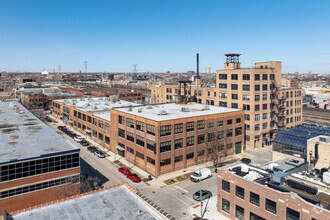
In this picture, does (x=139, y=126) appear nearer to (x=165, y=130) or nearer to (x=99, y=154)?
(x=165, y=130)

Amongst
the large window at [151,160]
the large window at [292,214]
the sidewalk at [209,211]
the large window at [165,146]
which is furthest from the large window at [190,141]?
the large window at [292,214]

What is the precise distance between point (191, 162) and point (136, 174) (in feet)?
43.7

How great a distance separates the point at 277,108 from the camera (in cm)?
7881

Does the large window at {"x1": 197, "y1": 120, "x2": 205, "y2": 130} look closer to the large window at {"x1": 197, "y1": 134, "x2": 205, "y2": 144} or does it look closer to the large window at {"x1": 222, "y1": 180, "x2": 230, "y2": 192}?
the large window at {"x1": 197, "y1": 134, "x2": 205, "y2": 144}

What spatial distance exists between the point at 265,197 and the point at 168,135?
25534 mm

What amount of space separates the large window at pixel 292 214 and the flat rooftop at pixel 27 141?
3309 cm

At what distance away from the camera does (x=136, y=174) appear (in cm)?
5203

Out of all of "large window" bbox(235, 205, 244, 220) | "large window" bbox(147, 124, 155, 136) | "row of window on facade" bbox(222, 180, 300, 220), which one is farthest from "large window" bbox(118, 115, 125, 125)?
"large window" bbox(235, 205, 244, 220)

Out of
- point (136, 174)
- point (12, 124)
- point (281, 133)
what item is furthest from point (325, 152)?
point (12, 124)

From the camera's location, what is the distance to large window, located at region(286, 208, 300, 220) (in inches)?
1084

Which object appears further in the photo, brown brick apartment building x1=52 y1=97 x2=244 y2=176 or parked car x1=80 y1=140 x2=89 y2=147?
parked car x1=80 y1=140 x2=89 y2=147

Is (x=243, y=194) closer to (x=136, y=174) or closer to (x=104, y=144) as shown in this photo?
(x=136, y=174)

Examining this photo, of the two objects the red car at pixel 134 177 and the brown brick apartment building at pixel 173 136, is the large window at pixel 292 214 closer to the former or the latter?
the brown brick apartment building at pixel 173 136

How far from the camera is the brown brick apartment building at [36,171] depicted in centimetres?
3697
